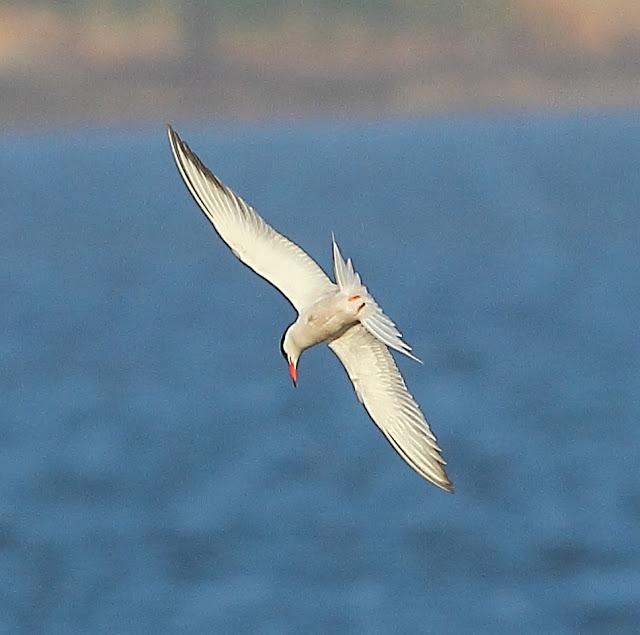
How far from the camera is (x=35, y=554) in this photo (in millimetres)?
27500

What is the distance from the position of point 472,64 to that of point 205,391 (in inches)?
2006

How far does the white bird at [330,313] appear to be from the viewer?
326 inches

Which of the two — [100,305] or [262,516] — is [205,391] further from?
[100,305]

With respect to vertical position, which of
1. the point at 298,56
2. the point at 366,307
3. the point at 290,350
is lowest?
the point at 366,307

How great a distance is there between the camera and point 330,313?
8305mm

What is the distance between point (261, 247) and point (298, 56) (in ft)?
239

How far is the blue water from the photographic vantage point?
82.0 feet

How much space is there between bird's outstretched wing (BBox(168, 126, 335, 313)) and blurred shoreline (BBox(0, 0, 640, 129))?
215ft

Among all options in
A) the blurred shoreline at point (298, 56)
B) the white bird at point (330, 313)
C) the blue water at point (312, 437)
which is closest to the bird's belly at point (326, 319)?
the white bird at point (330, 313)

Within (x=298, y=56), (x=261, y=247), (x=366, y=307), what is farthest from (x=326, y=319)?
(x=298, y=56)

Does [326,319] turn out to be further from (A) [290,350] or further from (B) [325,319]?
(A) [290,350]

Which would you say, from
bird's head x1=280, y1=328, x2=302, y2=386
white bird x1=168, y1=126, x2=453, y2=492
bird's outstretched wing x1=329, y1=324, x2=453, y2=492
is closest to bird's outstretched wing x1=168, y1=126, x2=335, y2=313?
white bird x1=168, y1=126, x2=453, y2=492

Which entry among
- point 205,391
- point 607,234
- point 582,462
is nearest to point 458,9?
point 607,234

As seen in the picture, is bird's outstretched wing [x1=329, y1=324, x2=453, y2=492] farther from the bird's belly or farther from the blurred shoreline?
the blurred shoreline
